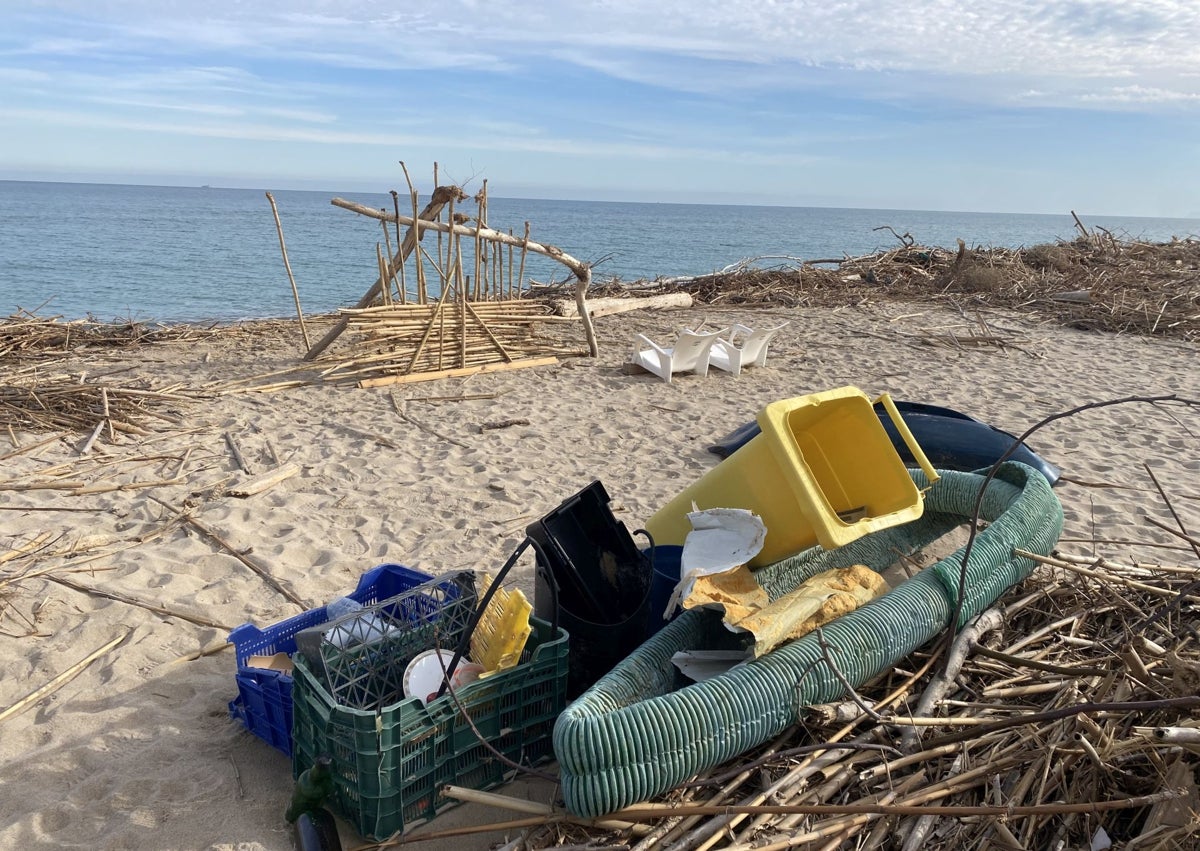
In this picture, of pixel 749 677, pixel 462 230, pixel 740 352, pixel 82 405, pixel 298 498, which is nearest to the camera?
pixel 749 677

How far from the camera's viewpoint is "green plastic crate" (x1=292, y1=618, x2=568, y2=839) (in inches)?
85.3

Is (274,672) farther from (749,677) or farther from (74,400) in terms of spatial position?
(74,400)

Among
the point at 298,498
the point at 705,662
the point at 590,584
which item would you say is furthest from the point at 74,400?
the point at 705,662

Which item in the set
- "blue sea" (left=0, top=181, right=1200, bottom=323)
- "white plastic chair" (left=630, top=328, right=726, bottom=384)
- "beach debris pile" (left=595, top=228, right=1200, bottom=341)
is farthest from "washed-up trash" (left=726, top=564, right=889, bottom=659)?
"beach debris pile" (left=595, top=228, right=1200, bottom=341)

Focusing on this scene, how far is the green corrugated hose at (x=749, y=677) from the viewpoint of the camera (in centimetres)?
212

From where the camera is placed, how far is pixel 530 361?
8742mm

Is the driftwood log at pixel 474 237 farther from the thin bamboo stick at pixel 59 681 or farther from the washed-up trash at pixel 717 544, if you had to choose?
the washed-up trash at pixel 717 544

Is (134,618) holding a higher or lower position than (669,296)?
lower

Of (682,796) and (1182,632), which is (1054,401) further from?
(682,796)

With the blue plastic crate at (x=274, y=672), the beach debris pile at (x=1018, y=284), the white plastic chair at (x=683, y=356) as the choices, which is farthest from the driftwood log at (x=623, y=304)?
the blue plastic crate at (x=274, y=672)

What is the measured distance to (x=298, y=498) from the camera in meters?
4.93

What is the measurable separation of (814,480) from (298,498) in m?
3.29

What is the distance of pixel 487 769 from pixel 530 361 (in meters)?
6.50

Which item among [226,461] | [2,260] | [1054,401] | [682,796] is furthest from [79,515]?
[2,260]
